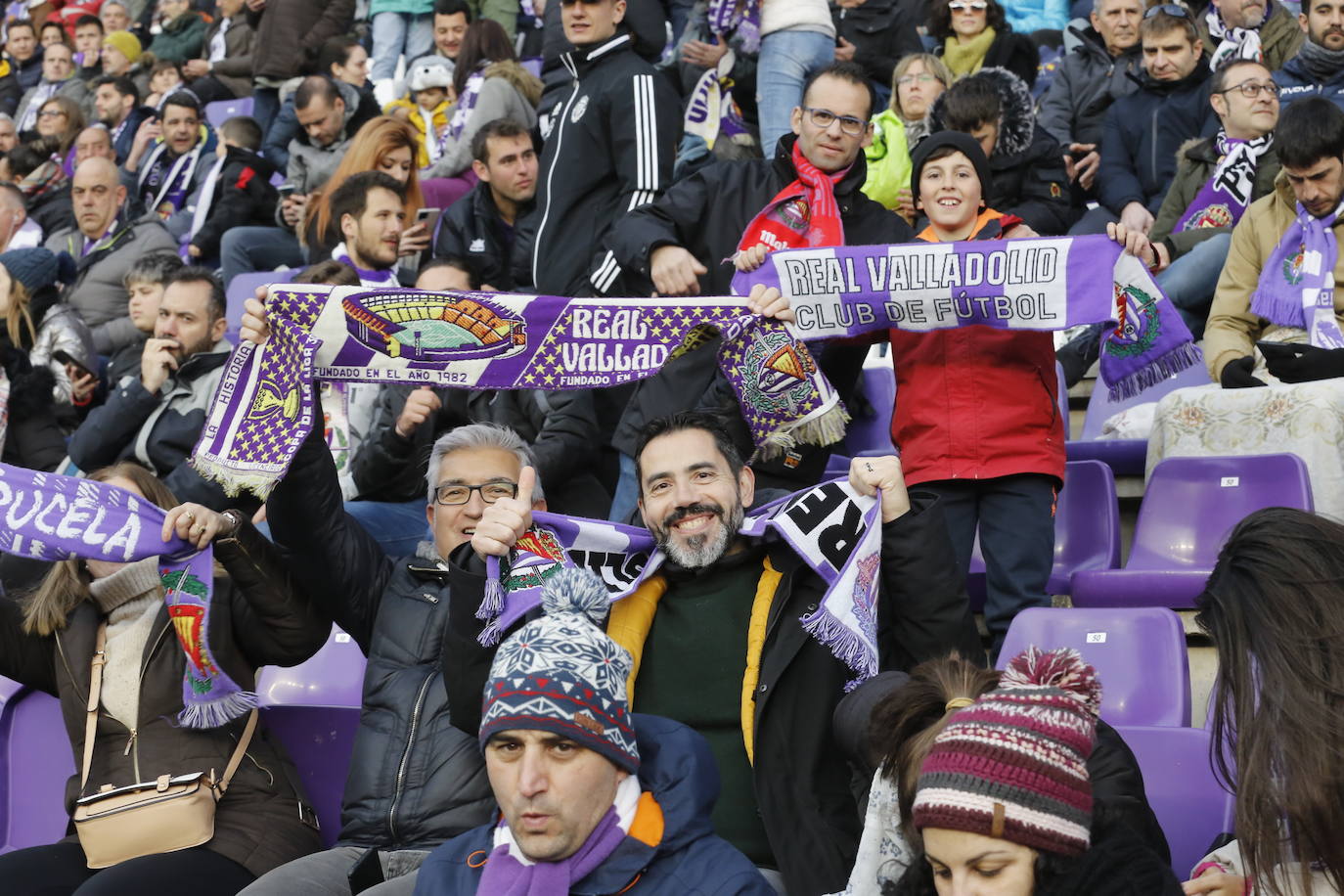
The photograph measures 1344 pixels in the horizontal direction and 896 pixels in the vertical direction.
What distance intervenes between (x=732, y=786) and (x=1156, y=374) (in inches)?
74.9

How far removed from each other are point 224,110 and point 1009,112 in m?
7.46

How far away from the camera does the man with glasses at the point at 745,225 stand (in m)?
4.80

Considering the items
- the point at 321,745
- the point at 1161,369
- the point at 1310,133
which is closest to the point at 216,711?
the point at 321,745

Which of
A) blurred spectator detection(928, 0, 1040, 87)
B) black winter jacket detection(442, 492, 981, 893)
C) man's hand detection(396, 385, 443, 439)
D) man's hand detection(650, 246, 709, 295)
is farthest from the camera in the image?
blurred spectator detection(928, 0, 1040, 87)

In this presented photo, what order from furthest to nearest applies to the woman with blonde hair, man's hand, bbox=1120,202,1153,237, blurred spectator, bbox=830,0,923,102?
blurred spectator, bbox=830,0,923,102 < man's hand, bbox=1120,202,1153,237 < the woman with blonde hair

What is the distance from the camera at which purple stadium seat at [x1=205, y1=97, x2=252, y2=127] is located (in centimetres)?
1212

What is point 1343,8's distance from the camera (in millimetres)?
6809

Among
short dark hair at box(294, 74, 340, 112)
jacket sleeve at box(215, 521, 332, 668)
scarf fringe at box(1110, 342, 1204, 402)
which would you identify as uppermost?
short dark hair at box(294, 74, 340, 112)

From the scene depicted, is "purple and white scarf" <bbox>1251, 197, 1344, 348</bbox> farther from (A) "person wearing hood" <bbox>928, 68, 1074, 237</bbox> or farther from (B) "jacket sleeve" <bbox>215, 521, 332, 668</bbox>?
(B) "jacket sleeve" <bbox>215, 521, 332, 668</bbox>

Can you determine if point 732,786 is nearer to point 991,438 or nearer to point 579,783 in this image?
point 579,783

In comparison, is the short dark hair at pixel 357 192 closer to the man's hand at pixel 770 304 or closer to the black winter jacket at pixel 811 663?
the man's hand at pixel 770 304

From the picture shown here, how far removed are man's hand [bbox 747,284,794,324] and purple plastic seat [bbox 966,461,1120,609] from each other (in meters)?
1.28

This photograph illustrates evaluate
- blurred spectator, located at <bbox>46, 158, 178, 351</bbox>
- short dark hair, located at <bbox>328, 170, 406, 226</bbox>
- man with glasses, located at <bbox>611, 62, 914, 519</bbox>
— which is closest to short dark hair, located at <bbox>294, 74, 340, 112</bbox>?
blurred spectator, located at <bbox>46, 158, 178, 351</bbox>

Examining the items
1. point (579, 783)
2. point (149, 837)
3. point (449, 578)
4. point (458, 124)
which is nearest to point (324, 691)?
point (149, 837)
